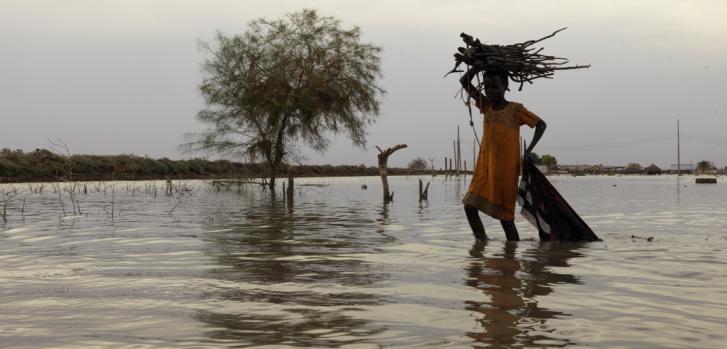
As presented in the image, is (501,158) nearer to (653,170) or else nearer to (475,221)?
(475,221)

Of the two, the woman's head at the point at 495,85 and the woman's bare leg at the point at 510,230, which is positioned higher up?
the woman's head at the point at 495,85

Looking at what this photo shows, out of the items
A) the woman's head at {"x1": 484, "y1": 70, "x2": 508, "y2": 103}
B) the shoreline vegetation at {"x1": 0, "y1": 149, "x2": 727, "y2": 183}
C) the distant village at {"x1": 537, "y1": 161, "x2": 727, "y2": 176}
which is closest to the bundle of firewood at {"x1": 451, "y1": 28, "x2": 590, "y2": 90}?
the woman's head at {"x1": 484, "y1": 70, "x2": 508, "y2": 103}

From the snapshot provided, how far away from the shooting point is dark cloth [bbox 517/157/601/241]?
834 centimetres

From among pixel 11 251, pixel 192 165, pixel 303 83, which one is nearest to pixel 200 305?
pixel 11 251

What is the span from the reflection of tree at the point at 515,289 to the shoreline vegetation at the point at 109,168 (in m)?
22.3

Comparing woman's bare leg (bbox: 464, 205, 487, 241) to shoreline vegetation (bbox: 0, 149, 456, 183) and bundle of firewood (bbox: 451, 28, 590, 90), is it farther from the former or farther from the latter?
shoreline vegetation (bbox: 0, 149, 456, 183)

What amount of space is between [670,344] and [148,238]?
7142 mm

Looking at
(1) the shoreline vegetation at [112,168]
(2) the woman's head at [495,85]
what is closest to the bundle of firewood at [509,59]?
(2) the woman's head at [495,85]

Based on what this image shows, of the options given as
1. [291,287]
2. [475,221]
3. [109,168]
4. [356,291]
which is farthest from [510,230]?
[109,168]

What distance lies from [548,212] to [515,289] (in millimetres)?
3790

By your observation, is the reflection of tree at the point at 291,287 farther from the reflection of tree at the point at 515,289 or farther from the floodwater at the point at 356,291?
the reflection of tree at the point at 515,289

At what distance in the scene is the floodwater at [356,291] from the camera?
11.4ft

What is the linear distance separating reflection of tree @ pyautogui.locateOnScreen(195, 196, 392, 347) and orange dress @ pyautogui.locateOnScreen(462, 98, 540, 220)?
155 cm

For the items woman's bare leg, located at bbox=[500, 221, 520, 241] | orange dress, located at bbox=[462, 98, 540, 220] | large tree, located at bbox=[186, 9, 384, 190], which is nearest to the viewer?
orange dress, located at bbox=[462, 98, 540, 220]
